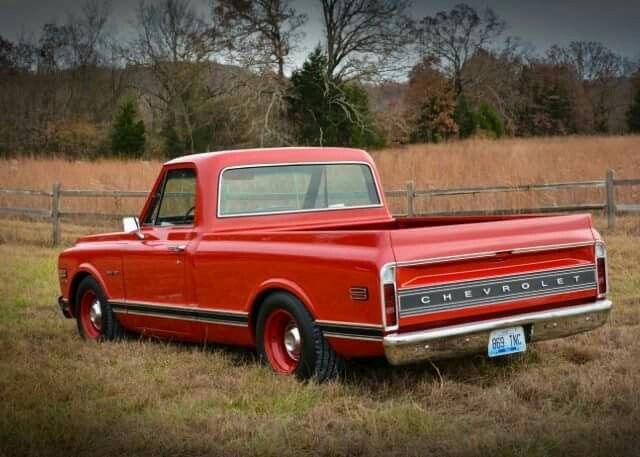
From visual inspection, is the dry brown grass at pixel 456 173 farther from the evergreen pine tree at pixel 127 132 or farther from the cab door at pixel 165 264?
the evergreen pine tree at pixel 127 132

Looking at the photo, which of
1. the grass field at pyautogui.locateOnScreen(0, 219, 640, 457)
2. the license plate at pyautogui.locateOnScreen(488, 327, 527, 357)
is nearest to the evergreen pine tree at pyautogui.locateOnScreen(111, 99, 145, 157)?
the grass field at pyautogui.locateOnScreen(0, 219, 640, 457)

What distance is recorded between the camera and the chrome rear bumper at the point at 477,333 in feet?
18.2

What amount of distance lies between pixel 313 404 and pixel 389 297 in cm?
80

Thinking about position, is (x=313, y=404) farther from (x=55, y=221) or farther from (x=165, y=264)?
(x=55, y=221)

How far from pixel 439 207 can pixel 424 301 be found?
1373 cm

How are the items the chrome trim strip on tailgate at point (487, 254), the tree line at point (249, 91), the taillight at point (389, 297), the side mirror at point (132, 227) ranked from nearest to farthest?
the taillight at point (389, 297)
the chrome trim strip on tailgate at point (487, 254)
the side mirror at point (132, 227)
the tree line at point (249, 91)

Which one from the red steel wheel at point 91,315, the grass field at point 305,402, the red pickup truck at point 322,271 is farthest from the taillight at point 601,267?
the red steel wheel at point 91,315

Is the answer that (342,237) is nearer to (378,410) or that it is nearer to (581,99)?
(378,410)

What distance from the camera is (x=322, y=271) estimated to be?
5.90m

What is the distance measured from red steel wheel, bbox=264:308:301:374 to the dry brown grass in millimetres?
12319

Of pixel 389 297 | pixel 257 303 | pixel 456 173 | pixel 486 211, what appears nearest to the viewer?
pixel 389 297

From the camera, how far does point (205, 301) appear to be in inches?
277

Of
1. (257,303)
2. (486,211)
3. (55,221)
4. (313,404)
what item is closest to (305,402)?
(313,404)

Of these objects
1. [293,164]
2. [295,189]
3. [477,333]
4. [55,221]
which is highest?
[293,164]
